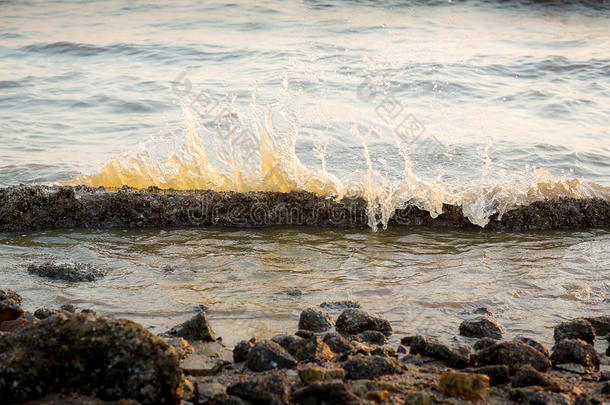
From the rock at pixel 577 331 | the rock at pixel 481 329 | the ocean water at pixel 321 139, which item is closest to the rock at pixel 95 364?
the ocean water at pixel 321 139

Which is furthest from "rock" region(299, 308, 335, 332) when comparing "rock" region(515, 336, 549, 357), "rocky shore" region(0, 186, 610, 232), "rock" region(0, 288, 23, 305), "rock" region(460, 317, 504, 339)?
"rocky shore" region(0, 186, 610, 232)

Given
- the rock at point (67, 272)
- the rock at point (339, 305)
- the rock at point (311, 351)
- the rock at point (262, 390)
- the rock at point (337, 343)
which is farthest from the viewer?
the rock at point (67, 272)

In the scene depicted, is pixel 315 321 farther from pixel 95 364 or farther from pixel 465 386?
pixel 95 364

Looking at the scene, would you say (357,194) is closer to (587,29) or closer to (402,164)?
(402,164)

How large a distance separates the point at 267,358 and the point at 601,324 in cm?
183

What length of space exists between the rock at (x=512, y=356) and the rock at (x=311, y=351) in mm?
691

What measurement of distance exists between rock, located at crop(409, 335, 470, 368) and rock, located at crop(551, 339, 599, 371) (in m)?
0.43

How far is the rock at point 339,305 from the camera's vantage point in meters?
3.67

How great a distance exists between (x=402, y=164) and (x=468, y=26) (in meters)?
9.25

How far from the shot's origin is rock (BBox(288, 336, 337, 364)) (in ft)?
9.55

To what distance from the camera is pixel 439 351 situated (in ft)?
9.89

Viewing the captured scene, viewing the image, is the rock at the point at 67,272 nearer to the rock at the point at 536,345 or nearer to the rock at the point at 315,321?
the rock at the point at 315,321

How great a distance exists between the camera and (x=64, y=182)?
6.51 m

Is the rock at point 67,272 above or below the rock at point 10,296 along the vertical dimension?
below
